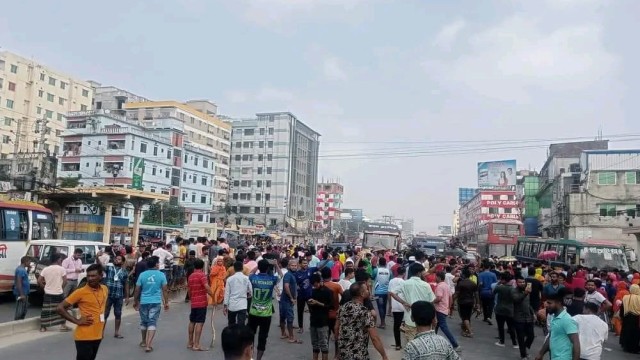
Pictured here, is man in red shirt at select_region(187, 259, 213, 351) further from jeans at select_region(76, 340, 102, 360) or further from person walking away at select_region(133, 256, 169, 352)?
jeans at select_region(76, 340, 102, 360)

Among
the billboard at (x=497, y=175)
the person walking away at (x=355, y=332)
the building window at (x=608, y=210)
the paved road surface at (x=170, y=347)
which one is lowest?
the paved road surface at (x=170, y=347)

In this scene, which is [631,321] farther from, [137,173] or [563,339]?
[137,173]

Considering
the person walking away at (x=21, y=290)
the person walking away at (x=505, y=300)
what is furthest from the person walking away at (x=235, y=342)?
the person walking away at (x=21, y=290)

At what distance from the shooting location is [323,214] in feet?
458

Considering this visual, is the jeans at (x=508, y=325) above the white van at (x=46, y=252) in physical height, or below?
below

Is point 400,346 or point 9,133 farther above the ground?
point 9,133

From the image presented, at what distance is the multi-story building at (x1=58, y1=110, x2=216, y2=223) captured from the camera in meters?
59.7

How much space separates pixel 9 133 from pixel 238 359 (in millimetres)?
78956

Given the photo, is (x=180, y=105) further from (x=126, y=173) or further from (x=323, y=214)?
(x=323, y=214)

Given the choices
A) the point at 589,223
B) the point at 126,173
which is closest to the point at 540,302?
the point at 589,223

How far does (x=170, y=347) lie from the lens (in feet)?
32.8

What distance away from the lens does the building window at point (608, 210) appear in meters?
43.3

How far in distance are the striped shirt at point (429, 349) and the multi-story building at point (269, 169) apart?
87461 millimetres

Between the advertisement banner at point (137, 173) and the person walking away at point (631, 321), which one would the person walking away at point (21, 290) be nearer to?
the person walking away at point (631, 321)
